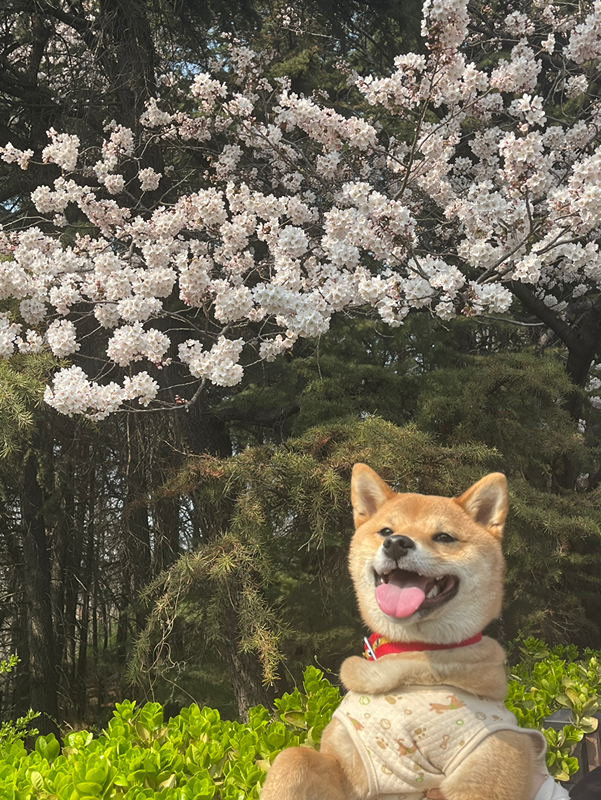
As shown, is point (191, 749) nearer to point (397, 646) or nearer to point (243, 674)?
point (397, 646)

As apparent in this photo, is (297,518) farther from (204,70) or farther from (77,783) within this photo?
(204,70)

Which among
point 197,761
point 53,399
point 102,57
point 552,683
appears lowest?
point 552,683

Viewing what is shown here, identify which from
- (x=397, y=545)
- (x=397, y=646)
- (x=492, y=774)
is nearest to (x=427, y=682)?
(x=397, y=646)

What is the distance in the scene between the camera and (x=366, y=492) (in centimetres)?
169

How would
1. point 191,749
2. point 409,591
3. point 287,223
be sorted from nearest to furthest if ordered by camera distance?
point 409,591, point 191,749, point 287,223

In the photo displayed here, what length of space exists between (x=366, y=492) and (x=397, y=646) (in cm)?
36

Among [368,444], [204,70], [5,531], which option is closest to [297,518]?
[368,444]

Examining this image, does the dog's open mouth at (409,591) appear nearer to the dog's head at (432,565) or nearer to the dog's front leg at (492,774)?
the dog's head at (432,565)

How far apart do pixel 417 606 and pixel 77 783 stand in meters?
0.92

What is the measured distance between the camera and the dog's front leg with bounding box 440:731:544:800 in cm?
132

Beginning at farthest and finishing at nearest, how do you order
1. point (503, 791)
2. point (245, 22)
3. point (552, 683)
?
point (245, 22) < point (552, 683) < point (503, 791)

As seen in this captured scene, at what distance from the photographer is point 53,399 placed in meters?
3.06

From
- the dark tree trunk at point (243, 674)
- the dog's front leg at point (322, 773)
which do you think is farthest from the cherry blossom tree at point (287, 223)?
the dog's front leg at point (322, 773)

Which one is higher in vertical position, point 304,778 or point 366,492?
point 366,492
